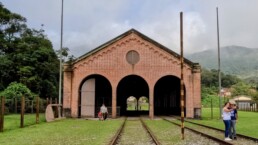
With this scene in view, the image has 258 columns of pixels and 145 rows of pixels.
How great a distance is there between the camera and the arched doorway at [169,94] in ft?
143

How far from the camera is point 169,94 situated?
52719 millimetres

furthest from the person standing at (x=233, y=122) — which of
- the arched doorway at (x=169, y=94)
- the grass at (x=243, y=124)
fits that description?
the arched doorway at (x=169, y=94)

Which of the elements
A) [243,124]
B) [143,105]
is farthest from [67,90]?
[143,105]

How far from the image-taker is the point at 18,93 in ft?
141

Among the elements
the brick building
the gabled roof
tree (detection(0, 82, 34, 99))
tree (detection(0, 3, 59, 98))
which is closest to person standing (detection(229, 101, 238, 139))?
the brick building

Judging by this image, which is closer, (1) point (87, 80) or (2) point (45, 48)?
(1) point (87, 80)

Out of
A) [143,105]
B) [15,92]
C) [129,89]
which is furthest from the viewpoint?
[143,105]

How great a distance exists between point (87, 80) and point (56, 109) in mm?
6822

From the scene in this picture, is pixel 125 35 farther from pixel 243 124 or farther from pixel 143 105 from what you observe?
pixel 143 105

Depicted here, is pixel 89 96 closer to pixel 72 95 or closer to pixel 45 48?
pixel 72 95

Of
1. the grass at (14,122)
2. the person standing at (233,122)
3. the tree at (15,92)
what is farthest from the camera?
the tree at (15,92)

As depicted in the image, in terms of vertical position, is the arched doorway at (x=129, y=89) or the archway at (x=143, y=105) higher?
the arched doorway at (x=129, y=89)

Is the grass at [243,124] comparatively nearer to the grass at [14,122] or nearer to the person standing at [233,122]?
the person standing at [233,122]

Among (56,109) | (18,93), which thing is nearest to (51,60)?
(18,93)
